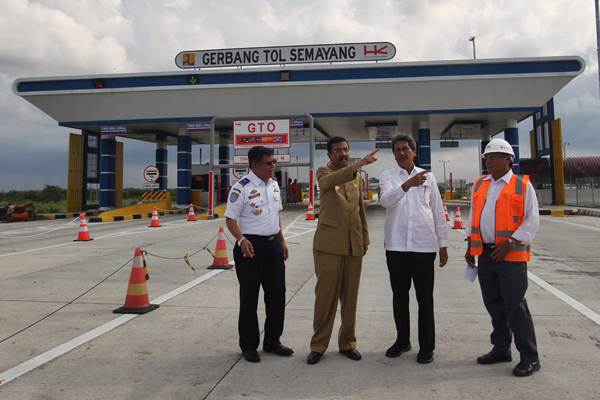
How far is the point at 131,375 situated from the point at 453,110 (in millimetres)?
24580

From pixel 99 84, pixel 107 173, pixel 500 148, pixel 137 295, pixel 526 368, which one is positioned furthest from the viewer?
pixel 107 173

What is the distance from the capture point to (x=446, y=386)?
327 centimetres

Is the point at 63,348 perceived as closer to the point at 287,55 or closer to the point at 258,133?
the point at 258,133

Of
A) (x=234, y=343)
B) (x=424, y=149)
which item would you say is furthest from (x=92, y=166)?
(x=234, y=343)

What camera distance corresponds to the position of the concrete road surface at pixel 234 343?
3.25 m

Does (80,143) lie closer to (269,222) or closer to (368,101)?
(368,101)

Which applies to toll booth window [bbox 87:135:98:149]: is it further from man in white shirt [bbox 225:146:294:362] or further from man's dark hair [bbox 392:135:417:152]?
man's dark hair [bbox 392:135:417:152]

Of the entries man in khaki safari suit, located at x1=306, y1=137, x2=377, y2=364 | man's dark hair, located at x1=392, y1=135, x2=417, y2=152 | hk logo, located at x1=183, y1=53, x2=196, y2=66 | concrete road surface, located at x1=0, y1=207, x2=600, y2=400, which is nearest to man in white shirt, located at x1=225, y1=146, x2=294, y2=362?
concrete road surface, located at x1=0, y1=207, x2=600, y2=400

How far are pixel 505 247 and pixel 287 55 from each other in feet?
81.3

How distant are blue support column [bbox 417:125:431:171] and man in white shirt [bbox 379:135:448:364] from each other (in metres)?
23.3

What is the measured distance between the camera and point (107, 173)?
28.6 metres

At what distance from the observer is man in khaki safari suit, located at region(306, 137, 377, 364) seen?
376 centimetres

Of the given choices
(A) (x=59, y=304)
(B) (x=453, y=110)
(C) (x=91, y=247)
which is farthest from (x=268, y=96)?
(A) (x=59, y=304)

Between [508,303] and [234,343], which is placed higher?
[508,303]
